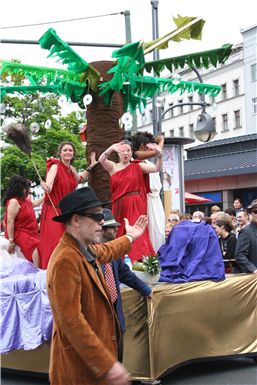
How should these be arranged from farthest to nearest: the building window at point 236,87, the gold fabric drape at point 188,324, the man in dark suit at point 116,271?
the building window at point 236,87 → the gold fabric drape at point 188,324 → the man in dark suit at point 116,271

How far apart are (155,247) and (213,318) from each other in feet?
3.78

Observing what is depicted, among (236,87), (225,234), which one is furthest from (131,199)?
(236,87)

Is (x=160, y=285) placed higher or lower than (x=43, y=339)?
higher

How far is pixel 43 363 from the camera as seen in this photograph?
673 centimetres

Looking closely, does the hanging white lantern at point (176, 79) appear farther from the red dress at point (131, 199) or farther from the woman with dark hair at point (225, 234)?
the woman with dark hair at point (225, 234)

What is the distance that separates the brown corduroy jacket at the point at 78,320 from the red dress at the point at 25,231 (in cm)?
416

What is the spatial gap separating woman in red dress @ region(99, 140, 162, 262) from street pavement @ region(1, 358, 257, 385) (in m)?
1.36

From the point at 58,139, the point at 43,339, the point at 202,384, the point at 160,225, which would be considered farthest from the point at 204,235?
the point at 58,139

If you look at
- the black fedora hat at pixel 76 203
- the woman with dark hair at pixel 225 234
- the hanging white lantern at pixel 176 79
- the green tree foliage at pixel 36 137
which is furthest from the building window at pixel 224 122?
the black fedora hat at pixel 76 203

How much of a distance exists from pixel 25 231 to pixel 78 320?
4.60m

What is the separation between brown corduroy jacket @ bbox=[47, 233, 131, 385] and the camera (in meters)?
3.26

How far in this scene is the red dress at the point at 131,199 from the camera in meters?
7.38

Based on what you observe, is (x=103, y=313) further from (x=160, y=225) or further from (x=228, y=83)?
(x=228, y=83)

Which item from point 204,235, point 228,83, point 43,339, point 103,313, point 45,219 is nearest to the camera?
point 103,313
